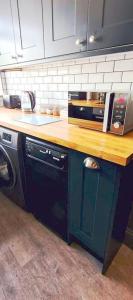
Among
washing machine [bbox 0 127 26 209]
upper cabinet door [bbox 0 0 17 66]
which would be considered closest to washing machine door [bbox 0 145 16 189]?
washing machine [bbox 0 127 26 209]

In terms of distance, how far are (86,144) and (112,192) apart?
27 cm

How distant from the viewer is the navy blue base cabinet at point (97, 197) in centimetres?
82

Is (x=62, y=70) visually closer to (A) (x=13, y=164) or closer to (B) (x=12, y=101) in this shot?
(B) (x=12, y=101)

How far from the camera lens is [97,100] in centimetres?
100

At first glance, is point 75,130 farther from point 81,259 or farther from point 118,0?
point 81,259

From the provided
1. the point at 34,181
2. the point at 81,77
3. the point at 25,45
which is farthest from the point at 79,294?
the point at 25,45

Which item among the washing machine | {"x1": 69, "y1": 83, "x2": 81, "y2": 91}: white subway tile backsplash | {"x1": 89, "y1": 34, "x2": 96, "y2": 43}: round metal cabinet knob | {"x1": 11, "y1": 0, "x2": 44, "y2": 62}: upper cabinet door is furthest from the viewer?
{"x1": 69, "y1": 83, "x2": 81, "y2": 91}: white subway tile backsplash

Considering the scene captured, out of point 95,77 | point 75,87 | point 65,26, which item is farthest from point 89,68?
point 65,26

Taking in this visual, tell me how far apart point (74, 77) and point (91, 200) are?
3.58ft

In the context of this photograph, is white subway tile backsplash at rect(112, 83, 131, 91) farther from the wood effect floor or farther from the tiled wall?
the wood effect floor

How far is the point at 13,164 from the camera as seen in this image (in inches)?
54.2

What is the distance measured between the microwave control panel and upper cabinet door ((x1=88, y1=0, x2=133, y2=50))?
10.1 inches

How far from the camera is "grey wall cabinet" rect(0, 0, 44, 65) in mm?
1153

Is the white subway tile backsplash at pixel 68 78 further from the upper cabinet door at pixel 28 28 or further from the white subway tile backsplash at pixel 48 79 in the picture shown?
the upper cabinet door at pixel 28 28
